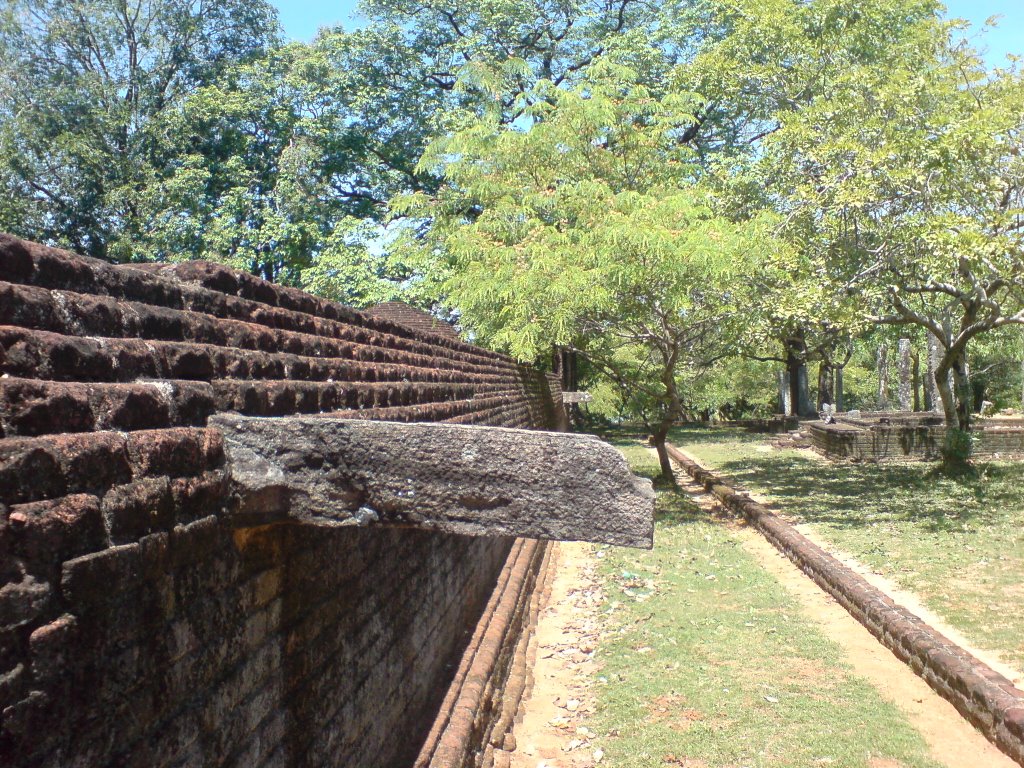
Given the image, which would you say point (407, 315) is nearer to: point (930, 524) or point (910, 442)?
point (930, 524)

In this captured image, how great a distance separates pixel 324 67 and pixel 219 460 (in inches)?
1102

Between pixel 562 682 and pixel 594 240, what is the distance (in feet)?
28.5

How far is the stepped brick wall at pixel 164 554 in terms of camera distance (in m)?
1.58

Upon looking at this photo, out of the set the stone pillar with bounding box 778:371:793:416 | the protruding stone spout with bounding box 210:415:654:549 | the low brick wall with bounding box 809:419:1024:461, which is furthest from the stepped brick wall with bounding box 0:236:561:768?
the stone pillar with bounding box 778:371:793:416

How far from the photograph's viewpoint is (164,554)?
6.44 ft

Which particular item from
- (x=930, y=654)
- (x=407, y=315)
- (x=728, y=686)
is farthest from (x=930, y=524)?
(x=407, y=315)

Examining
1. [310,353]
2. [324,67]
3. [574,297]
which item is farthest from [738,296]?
[324,67]

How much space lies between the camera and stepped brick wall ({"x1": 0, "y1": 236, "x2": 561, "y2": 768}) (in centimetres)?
158

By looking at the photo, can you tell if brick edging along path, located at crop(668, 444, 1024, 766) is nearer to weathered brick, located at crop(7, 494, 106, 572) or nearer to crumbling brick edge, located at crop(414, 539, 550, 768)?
crumbling brick edge, located at crop(414, 539, 550, 768)

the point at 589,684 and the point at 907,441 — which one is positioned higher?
the point at 907,441

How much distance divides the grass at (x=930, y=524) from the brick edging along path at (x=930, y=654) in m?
0.62

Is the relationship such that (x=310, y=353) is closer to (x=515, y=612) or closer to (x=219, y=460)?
(x=219, y=460)

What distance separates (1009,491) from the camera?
15500 mm

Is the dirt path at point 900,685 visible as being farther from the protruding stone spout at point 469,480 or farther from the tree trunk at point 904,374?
the tree trunk at point 904,374
